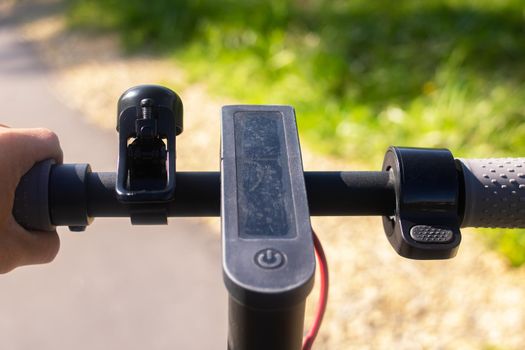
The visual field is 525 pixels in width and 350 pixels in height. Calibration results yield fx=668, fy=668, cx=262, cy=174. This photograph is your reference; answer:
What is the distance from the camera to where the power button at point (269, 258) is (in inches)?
26.7

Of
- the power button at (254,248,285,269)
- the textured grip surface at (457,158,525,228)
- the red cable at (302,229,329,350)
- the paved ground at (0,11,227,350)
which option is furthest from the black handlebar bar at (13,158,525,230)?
the paved ground at (0,11,227,350)

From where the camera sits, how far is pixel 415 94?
503 centimetres

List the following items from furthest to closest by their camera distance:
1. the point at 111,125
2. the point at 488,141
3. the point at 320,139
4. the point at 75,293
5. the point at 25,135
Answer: the point at 111,125, the point at 320,139, the point at 488,141, the point at 75,293, the point at 25,135

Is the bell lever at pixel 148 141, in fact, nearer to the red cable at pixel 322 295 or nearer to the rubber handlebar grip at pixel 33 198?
the rubber handlebar grip at pixel 33 198

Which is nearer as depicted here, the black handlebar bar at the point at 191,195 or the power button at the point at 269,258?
the power button at the point at 269,258

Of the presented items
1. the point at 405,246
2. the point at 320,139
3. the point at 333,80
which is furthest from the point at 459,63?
the point at 405,246

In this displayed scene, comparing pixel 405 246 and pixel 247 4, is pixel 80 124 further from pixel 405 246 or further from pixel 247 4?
pixel 405 246

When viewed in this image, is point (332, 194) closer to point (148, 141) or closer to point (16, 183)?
point (148, 141)

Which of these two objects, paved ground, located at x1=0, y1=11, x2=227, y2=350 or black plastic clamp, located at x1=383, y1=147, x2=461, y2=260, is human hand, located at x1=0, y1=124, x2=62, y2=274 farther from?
paved ground, located at x1=0, y1=11, x2=227, y2=350

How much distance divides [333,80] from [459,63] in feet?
3.17

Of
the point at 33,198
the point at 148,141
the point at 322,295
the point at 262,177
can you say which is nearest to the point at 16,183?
the point at 33,198

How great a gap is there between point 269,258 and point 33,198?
349 millimetres

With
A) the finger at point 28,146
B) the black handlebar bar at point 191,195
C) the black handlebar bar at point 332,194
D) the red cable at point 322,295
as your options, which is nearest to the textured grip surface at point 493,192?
the black handlebar bar at point 332,194

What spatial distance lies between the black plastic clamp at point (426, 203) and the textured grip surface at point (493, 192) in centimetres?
3
